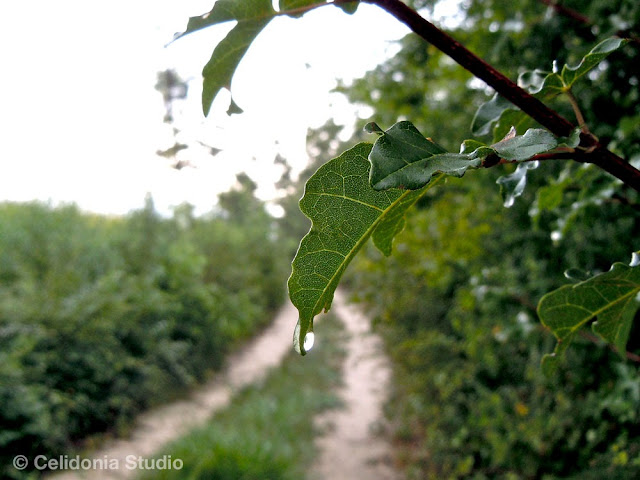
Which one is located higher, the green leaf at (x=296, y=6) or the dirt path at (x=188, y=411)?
the dirt path at (x=188, y=411)

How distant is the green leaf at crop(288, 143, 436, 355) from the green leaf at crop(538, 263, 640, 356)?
0.31 meters

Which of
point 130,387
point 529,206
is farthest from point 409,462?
point 130,387

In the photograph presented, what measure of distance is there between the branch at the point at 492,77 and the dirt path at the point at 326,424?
4.06 meters

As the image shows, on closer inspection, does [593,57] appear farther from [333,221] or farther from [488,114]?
[333,221]

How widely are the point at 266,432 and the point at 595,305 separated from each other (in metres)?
4.61

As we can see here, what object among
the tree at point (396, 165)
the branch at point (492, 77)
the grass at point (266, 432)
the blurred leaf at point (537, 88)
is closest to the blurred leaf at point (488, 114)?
the blurred leaf at point (537, 88)

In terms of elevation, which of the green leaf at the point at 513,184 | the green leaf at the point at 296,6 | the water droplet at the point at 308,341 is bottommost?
the water droplet at the point at 308,341

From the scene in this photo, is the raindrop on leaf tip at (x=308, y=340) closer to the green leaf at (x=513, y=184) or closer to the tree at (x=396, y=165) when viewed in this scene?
the tree at (x=396, y=165)

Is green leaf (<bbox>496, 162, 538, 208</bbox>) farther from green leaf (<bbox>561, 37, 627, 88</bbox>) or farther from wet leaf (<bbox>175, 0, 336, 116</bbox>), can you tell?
wet leaf (<bbox>175, 0, 336, 116</bbox>)

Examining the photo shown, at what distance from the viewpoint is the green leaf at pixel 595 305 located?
67 cm

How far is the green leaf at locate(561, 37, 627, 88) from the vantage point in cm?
59

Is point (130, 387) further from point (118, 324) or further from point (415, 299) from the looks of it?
point (415, 299)

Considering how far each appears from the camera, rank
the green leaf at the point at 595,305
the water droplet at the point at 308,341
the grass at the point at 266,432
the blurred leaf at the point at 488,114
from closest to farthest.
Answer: the water droplet at the point at 308,341
the green leaf at the point at 595,305
the blurred leaf at the point at 488,114
the grass at the point at 266,432

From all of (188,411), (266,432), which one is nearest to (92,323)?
(188,411)
